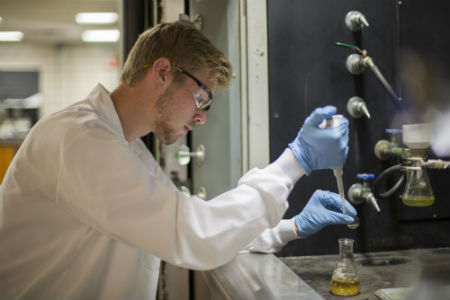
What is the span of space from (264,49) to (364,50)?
14.2 inches

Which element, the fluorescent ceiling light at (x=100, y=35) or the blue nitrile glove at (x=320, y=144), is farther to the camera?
the fluorescent ceiling light at (x=100, y=35)

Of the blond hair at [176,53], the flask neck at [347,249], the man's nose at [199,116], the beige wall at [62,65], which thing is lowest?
the flask neck at [347,249]

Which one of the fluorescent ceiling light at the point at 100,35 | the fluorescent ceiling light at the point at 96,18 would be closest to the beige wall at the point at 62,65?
the fluorescent ceiling light at the point at 100,35

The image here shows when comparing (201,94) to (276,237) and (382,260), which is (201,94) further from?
(382,260)

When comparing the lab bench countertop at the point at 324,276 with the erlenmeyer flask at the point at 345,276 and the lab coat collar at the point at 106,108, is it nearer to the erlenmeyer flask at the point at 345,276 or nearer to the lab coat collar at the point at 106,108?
the erlenmeyer flask at the point at 345,276

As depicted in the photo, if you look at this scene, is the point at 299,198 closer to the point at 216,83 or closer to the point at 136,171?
the point at 216,83

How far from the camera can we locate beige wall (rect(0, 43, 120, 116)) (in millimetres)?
7398

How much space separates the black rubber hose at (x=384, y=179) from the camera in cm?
145

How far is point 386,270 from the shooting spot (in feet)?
4.57

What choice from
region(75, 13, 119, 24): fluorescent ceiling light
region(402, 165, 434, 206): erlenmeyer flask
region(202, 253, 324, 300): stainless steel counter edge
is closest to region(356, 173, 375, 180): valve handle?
region(402, 165, 434, 206): erlenmeyer flask

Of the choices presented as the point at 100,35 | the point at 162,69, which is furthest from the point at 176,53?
the point at 100,35

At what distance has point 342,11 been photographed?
60.4 inches

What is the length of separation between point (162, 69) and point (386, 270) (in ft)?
3.16

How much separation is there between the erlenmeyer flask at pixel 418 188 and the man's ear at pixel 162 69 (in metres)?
0.82
